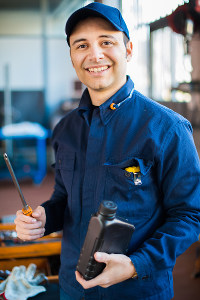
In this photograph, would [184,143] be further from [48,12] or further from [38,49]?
[48,12]

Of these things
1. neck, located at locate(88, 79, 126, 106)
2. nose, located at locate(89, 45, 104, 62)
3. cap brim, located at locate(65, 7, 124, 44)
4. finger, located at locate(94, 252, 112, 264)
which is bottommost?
finger, located at locate(94, 252, 112, 264)

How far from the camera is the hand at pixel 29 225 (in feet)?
3.52

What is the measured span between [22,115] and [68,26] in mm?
5636

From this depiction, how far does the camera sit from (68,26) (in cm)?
109

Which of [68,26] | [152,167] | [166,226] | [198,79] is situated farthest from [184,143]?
[198,79]

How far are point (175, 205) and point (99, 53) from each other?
475 millimetres

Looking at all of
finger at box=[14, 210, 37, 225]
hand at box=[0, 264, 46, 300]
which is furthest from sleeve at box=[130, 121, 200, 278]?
hand at box=[0, 264, 46, 300]

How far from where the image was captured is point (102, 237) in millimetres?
775

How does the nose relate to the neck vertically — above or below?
above

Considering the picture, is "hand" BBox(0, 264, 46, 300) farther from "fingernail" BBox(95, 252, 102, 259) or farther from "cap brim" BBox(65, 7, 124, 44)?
"cap brim" BBox(65, 7, 124, 44)

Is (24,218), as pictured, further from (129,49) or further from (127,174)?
(129,49)

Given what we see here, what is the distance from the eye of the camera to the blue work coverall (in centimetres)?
94

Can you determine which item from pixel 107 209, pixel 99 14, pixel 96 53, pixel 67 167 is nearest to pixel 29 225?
pixel 67 167

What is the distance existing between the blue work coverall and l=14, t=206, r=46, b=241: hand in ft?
0.32
